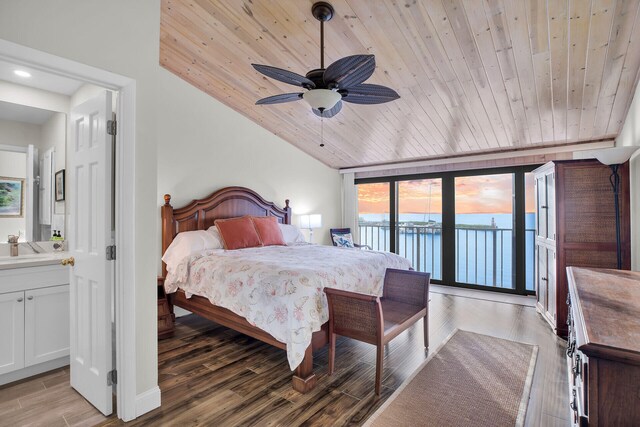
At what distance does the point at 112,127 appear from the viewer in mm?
1892

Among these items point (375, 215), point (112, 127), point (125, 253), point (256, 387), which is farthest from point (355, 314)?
point (375, 215)

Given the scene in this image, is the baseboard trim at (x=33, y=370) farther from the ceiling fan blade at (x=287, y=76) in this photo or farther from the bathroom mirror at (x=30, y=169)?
the ceiling fan blade at (x=287, y=76)

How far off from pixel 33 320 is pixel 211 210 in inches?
84.2

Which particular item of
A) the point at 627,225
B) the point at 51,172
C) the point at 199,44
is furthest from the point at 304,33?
the point at 627,225

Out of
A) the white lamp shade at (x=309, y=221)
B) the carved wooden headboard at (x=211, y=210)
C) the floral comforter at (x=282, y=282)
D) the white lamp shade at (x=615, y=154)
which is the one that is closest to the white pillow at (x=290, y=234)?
the carved wooden headboard at (x=211, y=210)

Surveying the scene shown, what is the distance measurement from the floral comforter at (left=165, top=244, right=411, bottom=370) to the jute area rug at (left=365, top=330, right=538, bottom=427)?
758 millimetres

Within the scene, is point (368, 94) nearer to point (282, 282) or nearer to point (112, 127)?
point (282, 282)

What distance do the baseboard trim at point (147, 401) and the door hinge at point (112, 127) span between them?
5.33ft

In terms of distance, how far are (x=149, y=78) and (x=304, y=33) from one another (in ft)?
4.74

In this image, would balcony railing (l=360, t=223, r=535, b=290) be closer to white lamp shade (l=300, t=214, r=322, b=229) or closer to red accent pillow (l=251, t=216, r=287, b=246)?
white lamp shade (l=300, t=214, r=322, b=229)

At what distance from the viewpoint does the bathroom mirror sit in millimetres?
2658

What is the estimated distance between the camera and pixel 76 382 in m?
2.17

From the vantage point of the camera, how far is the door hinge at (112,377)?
1910mm

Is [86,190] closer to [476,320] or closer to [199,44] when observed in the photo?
[199,44]
